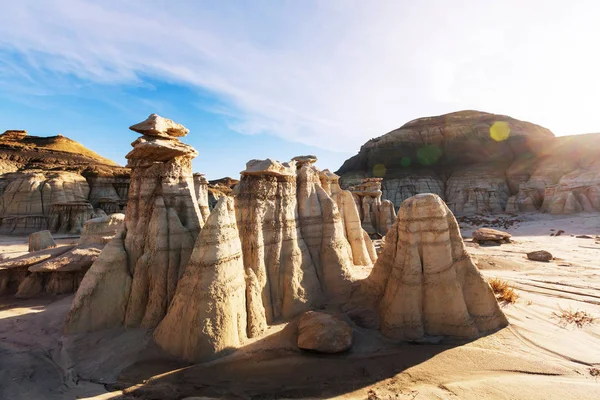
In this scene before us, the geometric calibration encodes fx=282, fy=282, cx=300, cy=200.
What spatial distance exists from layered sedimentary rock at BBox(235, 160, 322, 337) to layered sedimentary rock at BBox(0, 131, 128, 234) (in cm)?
2488

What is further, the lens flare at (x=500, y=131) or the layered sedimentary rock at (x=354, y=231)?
the lens flare at (x=500, y=131)

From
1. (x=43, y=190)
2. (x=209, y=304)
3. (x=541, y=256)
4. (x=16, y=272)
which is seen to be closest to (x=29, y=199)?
(x=43, y=190)

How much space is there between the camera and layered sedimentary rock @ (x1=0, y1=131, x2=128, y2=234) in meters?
25.2

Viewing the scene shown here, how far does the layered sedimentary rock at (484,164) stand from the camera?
1281 inches

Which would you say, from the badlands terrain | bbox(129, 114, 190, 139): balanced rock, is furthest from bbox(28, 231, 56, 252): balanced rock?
bbox(129, 114, 190, 139): balanced rock

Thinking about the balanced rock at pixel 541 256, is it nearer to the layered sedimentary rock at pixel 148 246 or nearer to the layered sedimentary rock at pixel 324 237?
the layered sedimentary rock at pixel 324 237

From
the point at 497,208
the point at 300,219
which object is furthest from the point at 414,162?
the point at 300,219

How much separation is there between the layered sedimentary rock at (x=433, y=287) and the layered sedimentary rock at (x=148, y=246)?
5.07 meters

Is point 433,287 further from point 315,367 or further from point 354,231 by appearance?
point 354,231

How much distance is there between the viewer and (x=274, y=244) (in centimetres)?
746

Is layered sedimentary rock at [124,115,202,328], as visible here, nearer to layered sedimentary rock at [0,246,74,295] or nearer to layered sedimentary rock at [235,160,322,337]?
layered sedimentary rock at [235,160,322,337]

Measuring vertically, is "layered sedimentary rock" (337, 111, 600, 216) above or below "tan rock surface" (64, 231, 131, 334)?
above

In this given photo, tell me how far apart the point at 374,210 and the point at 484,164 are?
2967cm

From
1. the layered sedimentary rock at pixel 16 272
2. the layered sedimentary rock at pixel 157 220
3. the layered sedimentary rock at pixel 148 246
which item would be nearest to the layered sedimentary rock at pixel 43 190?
the layered sedimentary rock at pixel 16 272
